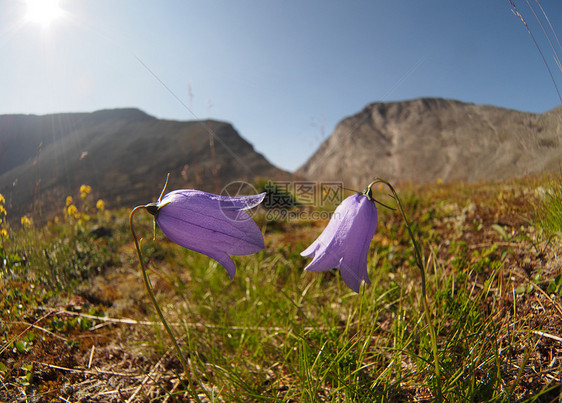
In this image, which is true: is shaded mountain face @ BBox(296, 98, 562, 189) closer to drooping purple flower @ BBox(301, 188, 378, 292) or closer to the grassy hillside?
the grassy hillside

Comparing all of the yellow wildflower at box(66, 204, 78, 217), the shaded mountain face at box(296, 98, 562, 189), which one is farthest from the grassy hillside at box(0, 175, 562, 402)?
the shaded mountain face at box(296, 98, 562, 189)

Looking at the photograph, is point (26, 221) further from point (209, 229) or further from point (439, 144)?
point (439, 144)

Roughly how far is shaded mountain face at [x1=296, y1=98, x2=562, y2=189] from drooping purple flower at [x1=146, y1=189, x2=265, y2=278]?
6.34 ft

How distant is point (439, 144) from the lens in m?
16.5

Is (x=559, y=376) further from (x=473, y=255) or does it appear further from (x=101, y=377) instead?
(x=101, y=377)

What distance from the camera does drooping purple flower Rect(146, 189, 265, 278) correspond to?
4.18 feet

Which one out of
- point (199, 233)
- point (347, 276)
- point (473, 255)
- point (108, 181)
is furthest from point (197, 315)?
point (108, 181)

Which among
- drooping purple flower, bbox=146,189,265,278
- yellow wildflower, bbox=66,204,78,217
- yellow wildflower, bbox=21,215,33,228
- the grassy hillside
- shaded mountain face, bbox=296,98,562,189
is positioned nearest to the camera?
drooping purple flower, bbox=146,189,265,278

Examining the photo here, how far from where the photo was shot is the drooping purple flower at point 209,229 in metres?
1.28

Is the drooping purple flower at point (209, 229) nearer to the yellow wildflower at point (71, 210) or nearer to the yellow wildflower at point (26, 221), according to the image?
the yellow wildflower at point (26, 221)

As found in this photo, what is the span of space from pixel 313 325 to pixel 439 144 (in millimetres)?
17530

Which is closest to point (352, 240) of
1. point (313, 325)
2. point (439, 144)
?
point (313, 325)

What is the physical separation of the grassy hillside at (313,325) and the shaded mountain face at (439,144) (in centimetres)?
32

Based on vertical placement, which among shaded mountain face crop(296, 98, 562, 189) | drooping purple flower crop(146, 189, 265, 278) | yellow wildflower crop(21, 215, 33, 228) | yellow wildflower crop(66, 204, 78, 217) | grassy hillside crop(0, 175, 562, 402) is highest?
shaded mountain face crop(296, 98, 562, 189)
